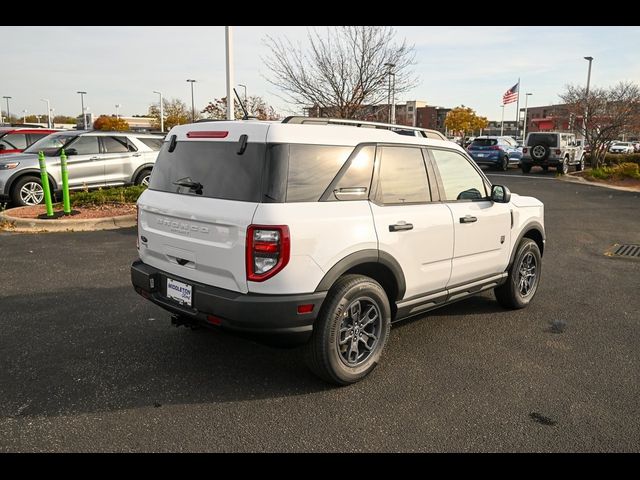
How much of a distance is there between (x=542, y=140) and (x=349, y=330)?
73.2ft

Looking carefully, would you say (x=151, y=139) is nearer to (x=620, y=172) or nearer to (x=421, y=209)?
(x=421, y=209)

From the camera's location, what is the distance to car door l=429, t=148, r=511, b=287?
4.38m

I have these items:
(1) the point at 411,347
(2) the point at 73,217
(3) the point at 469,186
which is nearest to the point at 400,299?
(1) the point at 411,347

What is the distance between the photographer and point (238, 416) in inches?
125

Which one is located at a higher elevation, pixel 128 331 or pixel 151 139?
pixel 151 139

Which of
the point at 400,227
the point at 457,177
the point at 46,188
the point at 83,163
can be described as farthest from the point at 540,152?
the point at 400,227

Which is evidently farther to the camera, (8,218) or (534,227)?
(8,218)

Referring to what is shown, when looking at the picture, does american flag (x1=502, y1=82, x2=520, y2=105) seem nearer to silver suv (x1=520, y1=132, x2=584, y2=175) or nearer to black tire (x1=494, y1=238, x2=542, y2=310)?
silver suv (x1=520, y1=132, x2=584, y2=175)

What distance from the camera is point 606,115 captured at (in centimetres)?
2241

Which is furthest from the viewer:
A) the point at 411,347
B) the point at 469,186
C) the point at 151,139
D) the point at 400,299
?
the point at 151,139

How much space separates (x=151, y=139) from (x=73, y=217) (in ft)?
11.2

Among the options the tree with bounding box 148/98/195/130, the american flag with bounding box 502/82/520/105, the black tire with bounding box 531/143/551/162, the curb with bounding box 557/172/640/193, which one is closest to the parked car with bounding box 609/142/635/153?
the american flag with bounding box 502/82/520/105

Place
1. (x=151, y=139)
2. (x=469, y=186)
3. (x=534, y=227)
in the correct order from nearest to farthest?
(x=469, y=186)
(x=534, y=227)
(x=151, y=139)

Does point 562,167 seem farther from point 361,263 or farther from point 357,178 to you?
point 361,263
